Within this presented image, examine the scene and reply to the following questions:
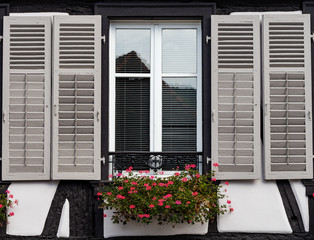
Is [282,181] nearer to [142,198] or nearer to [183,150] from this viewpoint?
[183,150]

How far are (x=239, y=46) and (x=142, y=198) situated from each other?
202 cm

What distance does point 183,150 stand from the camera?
A: 18.2 ft

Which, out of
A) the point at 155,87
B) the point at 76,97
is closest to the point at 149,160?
the point at 155,87

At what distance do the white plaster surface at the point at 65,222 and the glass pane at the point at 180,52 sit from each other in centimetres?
193

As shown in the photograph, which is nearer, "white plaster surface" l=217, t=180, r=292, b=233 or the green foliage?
the green foliage

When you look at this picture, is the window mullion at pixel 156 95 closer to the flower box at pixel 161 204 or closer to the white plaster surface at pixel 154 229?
the flower box at pixel 161 204

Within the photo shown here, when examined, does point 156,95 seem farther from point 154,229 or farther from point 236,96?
point 154,229

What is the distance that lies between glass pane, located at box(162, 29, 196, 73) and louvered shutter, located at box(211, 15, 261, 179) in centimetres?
36

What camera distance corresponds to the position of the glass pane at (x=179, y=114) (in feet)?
18.2

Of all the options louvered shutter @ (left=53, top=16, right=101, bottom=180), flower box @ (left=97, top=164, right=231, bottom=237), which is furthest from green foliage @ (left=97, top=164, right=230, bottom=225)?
louvered shutter @ (left=53, top=16, right=101, bottom=180)

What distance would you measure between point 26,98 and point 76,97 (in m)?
0.56

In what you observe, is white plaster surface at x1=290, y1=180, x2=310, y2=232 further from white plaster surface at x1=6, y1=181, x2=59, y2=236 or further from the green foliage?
white plaster surface at x1=6, y1=181, x2=59, y2=236

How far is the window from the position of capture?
5.54m

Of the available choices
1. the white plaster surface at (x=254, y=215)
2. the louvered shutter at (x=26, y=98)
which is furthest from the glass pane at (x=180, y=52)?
the white plaster surface at (x=254, y=215)
